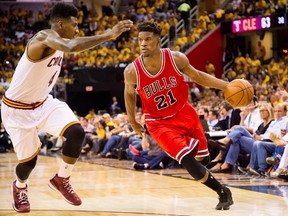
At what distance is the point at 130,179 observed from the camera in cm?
1032

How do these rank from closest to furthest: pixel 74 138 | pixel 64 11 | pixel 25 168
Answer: pixel 64 11
pixel 74 138
pixel 25 168

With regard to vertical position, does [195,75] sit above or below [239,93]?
above

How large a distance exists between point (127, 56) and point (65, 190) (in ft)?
57.1

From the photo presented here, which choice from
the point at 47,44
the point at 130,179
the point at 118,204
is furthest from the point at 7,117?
the point at 130,179

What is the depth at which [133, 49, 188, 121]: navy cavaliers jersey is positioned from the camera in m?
7.02

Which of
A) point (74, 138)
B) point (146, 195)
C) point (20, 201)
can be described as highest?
point (74, 138)

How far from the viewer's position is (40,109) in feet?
21.8

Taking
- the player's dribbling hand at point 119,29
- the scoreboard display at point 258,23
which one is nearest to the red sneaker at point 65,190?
the player's dribbling hand at point 119,29

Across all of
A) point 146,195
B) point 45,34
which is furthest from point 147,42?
point 146,195

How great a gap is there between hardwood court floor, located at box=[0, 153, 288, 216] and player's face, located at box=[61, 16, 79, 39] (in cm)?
182

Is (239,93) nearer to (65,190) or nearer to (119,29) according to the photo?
(119,29)

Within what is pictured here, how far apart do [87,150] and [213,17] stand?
38.4 feet

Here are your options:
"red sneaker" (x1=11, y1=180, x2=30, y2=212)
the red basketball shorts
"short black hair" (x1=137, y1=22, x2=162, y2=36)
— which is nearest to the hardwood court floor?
"red sneaker" (x1=11, y1=180, x2=30, y2=212)

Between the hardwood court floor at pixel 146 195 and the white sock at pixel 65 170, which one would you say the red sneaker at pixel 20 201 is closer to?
the hardwood court floor at pixel 146 195
